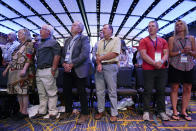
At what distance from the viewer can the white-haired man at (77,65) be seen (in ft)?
6.54

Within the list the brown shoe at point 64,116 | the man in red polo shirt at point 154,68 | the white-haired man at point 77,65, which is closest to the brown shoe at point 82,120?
the white-haired man at point 77,65

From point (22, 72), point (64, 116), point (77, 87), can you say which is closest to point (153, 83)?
point (77, 87)

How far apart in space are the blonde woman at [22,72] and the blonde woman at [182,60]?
97.0 inches

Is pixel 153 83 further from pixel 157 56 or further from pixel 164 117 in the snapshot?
pixel 164 117

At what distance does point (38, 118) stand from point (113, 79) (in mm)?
1480

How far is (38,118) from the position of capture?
2.16 metres

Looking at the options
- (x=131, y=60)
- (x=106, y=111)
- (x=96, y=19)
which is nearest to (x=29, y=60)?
(x=106, y=111)

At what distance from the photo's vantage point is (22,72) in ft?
6.69

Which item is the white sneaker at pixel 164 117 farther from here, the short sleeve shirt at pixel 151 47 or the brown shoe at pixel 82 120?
the brown shoe at pixel 82 120

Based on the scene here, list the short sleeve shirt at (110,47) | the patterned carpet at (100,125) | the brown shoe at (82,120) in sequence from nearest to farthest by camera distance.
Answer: the patterned carpet at (100,125), the brown shoe at (82,120), the short sleeve shirt at (110,47)

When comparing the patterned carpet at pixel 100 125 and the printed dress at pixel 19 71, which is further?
the printed dress at pixel 19 71

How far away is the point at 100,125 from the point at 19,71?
63.2 inches

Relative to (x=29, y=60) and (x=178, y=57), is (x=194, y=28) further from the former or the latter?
(x=29, y=60)

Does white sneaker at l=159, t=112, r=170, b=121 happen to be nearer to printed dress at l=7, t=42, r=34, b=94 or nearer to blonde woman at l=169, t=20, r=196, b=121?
blonde woman at l=169, t=20, r=196, b=121
